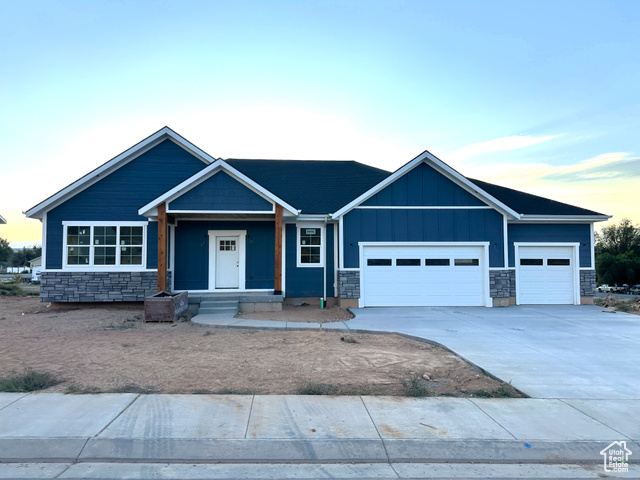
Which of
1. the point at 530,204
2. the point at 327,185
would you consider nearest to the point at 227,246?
the point at 327,185

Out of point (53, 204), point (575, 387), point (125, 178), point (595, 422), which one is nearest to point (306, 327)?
point (575, 387)

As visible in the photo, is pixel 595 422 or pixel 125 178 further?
pixel 125 178

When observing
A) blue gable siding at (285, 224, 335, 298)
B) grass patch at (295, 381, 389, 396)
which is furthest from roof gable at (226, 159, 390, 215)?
grass patch at (295, 381, 389, 396)

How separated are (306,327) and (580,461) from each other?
7207 millimetres

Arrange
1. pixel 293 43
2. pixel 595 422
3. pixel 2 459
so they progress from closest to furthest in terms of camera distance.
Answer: pixel 2 459 → pixel 595 422 → pixel 293 43

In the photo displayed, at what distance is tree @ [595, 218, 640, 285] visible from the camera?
51750 millimetres

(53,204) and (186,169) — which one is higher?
(186,169)

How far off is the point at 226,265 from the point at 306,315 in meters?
4.01

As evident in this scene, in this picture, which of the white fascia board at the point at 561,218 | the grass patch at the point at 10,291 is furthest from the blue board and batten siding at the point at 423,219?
the grass patch at the point at 10,291

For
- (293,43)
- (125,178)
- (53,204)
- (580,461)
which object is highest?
(293,43)

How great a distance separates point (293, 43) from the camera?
46.2 ft

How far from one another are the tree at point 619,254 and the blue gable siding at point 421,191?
48.2 metres

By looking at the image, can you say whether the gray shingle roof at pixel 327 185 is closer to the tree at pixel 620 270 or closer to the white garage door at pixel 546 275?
the white garage door at pixel 546 275

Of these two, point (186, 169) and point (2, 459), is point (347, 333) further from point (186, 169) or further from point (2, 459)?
point (186, 169)
